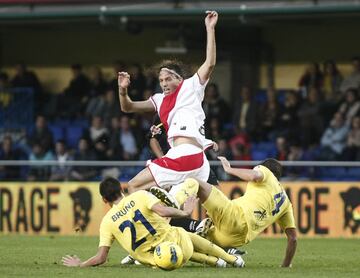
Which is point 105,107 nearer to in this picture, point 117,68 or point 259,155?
point 117,68

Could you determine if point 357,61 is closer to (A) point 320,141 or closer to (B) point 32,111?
(A) point 320,141

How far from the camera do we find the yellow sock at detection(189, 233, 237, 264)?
12008 mm

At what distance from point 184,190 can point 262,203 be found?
1.16 meters

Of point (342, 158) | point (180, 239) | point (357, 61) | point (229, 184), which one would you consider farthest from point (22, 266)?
point (357, 61)

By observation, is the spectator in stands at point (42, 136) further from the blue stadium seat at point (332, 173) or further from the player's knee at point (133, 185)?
the player's knee at point (133, 185)

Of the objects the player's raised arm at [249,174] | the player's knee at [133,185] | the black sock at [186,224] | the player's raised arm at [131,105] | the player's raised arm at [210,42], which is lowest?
the black sock at [186,224]

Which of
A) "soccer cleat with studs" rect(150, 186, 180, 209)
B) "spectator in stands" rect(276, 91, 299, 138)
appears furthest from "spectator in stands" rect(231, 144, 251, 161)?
"soccer cleat with studs" rect(150, 186, 180, 209)

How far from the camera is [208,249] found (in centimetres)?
1213

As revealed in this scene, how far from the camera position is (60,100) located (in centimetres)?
2595

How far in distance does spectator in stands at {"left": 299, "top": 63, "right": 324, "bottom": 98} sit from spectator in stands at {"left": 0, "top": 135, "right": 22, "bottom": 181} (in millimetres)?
5703

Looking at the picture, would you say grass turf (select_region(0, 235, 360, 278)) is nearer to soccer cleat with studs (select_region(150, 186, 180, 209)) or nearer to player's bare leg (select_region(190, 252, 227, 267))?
player's bare leg (select_region(190, 252, 227, 267))

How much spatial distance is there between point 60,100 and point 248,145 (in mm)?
5569

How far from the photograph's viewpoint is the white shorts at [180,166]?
39.2 ft

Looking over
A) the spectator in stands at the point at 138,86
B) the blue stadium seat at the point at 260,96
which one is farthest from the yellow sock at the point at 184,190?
the blue stadium seat at the point at 260,96
